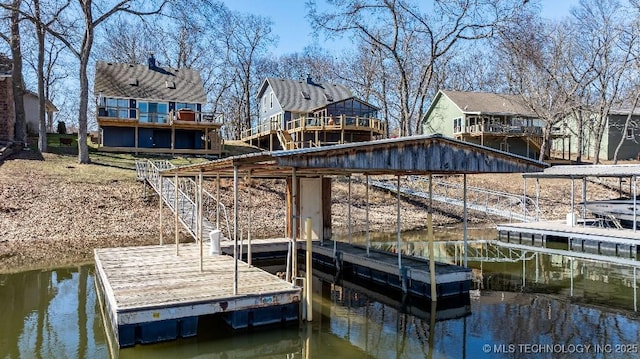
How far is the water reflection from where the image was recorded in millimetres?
8484

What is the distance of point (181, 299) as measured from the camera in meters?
8.86

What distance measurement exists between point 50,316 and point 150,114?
25441mm

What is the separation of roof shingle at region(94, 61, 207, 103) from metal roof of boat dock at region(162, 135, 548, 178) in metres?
24.9

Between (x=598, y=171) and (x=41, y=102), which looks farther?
(x=41, y=102)

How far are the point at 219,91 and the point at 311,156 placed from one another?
43732 millimetres

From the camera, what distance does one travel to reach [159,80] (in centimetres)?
3681

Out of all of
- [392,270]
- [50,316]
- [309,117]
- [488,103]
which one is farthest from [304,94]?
[50,316]

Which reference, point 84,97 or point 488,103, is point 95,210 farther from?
point 488,103

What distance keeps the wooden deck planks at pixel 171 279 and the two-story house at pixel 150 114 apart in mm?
20413

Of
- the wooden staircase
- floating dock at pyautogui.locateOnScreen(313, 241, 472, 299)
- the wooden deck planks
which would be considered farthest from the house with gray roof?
the wooden deck planks

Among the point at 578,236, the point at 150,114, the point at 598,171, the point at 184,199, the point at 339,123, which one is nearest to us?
the point at 578,236

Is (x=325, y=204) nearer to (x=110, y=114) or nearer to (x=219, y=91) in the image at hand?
(x=110, y=114)

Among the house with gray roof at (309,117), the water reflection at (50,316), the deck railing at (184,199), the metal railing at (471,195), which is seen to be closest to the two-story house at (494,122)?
the house with gray roof at (309,117)

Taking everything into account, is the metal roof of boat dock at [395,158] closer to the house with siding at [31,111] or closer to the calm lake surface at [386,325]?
the calm lake surface at [386,325]
